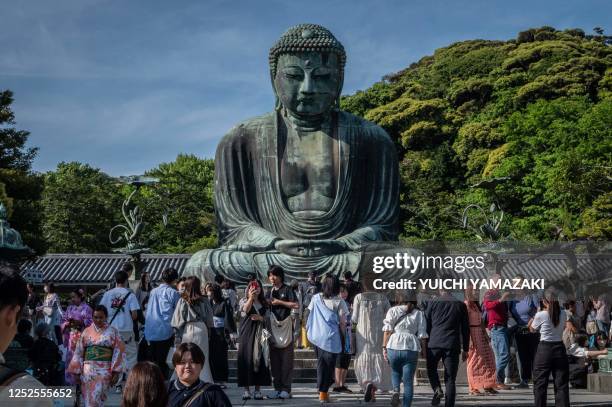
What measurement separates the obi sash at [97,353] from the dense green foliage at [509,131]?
2096 centimetres

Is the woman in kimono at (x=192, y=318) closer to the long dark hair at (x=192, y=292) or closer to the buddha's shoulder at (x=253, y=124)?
the long dark hair at (x=192, y=292)

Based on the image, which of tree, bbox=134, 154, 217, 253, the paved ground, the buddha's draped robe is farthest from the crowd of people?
tree, bbox=134, 154, 217, 253

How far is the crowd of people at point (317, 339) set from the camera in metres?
8.90

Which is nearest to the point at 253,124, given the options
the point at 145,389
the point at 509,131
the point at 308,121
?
the point at 308,121

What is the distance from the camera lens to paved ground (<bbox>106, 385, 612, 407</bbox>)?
994 centimetres

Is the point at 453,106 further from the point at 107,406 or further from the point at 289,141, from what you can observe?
the point at 107,406

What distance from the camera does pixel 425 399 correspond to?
34.7ft

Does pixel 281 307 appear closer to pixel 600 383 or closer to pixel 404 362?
pixel 404 362

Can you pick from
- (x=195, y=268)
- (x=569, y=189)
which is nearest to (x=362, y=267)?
(x=195, y=268)

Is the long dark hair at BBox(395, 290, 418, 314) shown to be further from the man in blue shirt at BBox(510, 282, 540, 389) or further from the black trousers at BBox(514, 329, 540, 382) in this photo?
the black trousers at BBox(514, 329, 540, 382)

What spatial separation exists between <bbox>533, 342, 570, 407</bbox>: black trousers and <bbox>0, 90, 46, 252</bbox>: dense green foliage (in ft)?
59.4

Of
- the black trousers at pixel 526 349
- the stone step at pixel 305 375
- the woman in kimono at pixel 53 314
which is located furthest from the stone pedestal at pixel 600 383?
the woman in kimono at pixel 53 314

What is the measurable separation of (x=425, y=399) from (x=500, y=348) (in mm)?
1683

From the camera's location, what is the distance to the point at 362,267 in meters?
16.2
